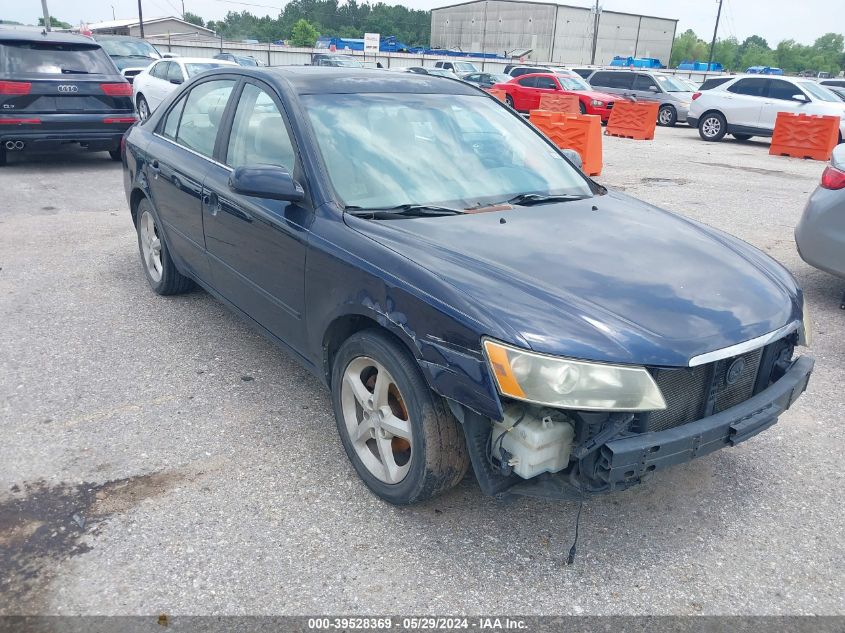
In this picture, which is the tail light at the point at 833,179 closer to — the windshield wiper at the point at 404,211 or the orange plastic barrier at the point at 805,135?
the windshield wiper at the point at 404,211

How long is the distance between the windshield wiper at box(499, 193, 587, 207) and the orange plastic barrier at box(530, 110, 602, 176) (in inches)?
311

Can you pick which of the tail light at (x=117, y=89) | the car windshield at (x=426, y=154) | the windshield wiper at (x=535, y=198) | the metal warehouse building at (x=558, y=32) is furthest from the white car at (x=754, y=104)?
the metal warehouse building at (x=558, y=32)

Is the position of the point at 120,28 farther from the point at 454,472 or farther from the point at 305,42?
the point at 454,472

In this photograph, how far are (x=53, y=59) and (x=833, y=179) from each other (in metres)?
9.47

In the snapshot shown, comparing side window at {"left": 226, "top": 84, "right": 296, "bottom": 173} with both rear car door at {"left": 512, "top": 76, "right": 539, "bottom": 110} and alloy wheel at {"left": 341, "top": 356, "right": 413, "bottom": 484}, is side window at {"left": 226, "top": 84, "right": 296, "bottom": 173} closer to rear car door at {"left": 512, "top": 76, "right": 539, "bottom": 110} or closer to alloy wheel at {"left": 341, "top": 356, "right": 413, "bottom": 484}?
alloy wheel at {"left": 341, "top": 356, "right": 413, "bottom": 484}

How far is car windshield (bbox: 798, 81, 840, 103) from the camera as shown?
54.4ft

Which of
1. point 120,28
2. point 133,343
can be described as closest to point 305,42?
point 120,28

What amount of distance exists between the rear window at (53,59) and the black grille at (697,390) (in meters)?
9.74

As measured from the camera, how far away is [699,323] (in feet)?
8.25

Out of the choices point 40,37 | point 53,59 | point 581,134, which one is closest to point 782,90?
point 581,134

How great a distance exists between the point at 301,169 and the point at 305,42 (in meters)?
86.7

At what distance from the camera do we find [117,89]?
9.91m

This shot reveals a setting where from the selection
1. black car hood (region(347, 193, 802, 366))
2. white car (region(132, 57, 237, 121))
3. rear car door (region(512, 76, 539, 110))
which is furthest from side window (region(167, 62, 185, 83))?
black car hood (region(347, 193, 802, 366))

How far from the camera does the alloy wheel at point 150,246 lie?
16.9 feet
